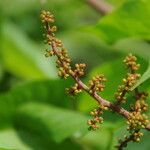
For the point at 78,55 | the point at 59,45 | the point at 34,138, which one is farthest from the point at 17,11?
the point at 59,45

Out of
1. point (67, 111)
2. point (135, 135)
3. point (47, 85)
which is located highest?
point (47, 85)

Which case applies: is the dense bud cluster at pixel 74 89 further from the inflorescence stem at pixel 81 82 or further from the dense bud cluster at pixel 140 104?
the dense bud cluster at pixel 140 104

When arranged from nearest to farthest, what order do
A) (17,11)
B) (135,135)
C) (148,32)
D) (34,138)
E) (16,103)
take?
(135,135) → (148,32) → (34,138) → (16,103) → (17,11)

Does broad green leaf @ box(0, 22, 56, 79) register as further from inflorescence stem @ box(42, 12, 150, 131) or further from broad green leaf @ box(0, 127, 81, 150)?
inflorescence stem @ box(42, 12, 150, 131)

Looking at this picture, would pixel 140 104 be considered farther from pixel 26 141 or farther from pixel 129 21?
pixel 26 141

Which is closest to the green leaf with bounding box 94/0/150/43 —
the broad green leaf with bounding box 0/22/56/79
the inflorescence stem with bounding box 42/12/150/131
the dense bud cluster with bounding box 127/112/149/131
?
the inflorescence stem with bounding box 42/12/150/131

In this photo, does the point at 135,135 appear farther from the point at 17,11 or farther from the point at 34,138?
the point at 17,11

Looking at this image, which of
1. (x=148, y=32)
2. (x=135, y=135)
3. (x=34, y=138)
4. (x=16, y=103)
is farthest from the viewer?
(x=16, y=103)

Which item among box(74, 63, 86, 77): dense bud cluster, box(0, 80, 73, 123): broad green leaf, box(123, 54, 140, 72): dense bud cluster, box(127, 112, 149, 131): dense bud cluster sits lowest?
box(127, 112, 149, 131): dense bud cluster
